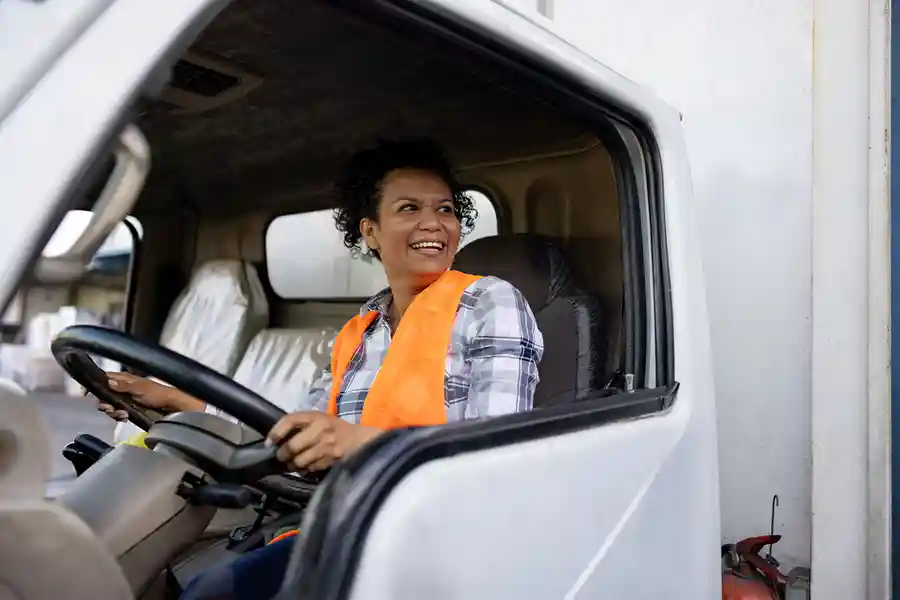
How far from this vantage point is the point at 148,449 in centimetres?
116

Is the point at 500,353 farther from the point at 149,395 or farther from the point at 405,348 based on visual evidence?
the point at 149,395

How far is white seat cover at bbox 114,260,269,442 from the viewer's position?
2.95 meters

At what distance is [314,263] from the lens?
299 centimetres

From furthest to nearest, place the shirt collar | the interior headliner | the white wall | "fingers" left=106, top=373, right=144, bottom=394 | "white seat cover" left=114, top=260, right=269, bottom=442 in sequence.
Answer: "white seat cover" left=114, top=260, right=269, bottom=442 < the white wall < the shirt collar < the interior headliner < "fingers" left=106, top=373, right=144, bottom=394

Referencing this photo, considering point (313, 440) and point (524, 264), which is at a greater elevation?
point (524, 264)

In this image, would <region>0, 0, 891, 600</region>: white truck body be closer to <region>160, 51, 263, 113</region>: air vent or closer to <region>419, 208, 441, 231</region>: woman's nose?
<region>419, 208, 441, 231</region>: woman's nose

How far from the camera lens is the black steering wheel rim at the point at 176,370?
0.93m

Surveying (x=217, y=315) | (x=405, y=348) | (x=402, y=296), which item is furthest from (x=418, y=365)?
(x=217, y=315)

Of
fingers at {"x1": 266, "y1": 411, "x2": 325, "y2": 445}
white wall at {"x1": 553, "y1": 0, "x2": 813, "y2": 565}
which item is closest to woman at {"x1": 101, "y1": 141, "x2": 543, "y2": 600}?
fingers at {"x1": 266, "y1": 411, "x2": 325, "y2": 445}

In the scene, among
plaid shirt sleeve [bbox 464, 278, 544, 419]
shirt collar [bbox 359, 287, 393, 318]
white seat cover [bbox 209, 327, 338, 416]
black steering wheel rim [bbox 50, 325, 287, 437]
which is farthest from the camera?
white seat cover [bbox 209, 327, 338, 416]

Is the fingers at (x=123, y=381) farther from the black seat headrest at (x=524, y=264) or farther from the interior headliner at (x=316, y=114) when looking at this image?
the black seat headrest at (x=524, y=264)

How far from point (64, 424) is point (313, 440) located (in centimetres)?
35

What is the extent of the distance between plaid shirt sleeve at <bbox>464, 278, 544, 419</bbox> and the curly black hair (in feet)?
1.25

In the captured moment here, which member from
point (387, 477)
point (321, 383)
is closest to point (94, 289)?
point (387, 477)
